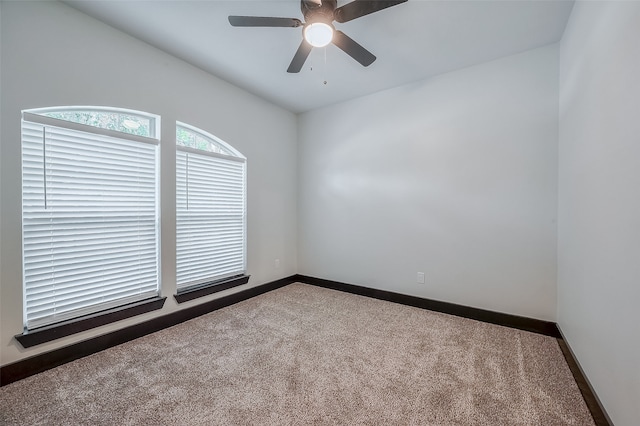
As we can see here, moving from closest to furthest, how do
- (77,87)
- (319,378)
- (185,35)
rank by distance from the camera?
(319,378), (77,87), (185,35)

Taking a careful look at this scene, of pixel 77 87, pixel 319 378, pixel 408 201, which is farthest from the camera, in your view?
pixel 408 201

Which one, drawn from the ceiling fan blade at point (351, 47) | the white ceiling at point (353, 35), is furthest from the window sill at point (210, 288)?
the ceiling fan blade at point (351, 47)

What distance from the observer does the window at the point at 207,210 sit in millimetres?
2734

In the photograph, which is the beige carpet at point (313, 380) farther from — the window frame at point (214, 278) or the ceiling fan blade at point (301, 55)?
the ceiling fan blade at point (301, 55)

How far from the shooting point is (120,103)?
221cm

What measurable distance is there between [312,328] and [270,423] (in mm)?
1133

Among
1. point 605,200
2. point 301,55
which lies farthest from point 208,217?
point 605,200

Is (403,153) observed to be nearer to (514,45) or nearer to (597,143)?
(514,45)

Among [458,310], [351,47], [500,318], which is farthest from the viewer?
[458,310]

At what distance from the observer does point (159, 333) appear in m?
2.41

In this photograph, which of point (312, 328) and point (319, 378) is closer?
point (319, 378)

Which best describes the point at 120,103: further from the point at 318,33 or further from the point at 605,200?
the point at 605,200

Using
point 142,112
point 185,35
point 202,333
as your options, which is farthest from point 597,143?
point 142,112

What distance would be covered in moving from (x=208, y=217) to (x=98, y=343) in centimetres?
146
